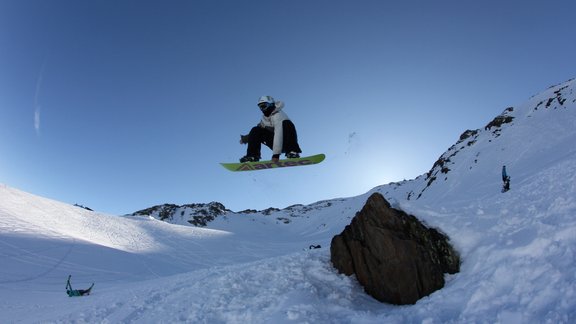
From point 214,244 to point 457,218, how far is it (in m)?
41.0

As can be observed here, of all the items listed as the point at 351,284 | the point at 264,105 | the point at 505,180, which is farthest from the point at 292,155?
the point at 505,180

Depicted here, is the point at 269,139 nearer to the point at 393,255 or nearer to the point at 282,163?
the point at 282,163

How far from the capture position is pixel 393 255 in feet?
29.4

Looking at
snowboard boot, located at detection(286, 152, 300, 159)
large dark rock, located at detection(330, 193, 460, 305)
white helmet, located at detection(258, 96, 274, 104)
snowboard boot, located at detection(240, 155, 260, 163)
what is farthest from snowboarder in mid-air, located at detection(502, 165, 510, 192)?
white helmet, located at detection(258, 96, 274, 104)

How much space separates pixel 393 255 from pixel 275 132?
5.33 metres

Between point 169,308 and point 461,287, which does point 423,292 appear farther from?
point 169,308

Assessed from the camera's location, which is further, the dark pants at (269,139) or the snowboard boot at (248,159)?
the snowboard boot at (248,159)

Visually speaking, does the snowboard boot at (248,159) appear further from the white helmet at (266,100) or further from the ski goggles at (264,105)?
the white helmet at (266,100)

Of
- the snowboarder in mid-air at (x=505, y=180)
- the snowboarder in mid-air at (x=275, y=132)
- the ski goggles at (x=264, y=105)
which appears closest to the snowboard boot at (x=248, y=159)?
the snowboarder in mid-air at (x=275, y=132)

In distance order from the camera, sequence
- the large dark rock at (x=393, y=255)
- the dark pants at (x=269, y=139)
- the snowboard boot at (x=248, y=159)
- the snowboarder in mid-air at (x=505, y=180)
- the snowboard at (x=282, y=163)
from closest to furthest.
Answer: the large dark rock at (x=393, y=255) → the dark pants at (x=269, y=139) → the snowboard boot at (x=248, y=159) → the snowboard at (x=282, y=163) → the snowboarder in mid-air at (x=505, y=180)

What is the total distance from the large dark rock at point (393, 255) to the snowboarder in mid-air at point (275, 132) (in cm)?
323

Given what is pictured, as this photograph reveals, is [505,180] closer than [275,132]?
No

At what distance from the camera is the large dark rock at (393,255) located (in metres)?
8.46

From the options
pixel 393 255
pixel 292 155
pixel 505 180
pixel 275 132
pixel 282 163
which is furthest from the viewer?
pixel 505 180
